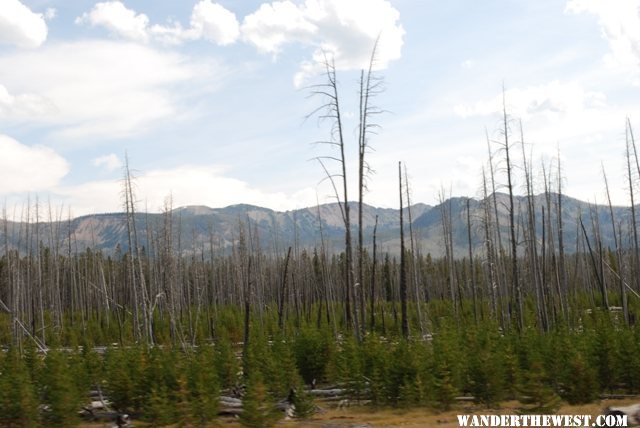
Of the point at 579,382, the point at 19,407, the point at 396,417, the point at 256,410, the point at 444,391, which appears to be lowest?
the point at 396,417

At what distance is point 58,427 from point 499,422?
717 centimetres

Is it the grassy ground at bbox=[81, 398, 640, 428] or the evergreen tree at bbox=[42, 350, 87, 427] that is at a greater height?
the evergreen tree at bbox=[42, 350, 87, 427]

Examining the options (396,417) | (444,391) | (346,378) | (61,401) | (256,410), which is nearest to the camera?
(256,410)

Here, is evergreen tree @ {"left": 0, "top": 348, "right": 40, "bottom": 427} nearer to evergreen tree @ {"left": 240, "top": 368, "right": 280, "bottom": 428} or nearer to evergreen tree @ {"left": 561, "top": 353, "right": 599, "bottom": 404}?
evergreen tree @ {"left": 240, "top": 368, "right": 280, "bottom": 428}

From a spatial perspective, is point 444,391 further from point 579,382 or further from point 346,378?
point 579,382

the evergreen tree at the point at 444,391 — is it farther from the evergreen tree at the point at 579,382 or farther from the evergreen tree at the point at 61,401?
the evergreen tree at the point at 61,401

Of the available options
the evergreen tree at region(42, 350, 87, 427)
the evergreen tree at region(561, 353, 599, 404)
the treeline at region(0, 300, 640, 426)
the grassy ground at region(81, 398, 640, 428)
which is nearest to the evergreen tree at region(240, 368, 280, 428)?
the treeline at region(0, 300, 640, 426)

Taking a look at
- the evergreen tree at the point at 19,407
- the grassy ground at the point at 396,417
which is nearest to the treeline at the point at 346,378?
the evergreen tree at the point at 19,407

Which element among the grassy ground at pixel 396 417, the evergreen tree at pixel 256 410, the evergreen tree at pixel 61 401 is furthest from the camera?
the grassy ground at pixel 396 417

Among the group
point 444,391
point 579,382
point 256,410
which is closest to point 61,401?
point 256,410

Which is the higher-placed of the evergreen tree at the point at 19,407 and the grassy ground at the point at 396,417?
the evergreen tree at the point at 19,407

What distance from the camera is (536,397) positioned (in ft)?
29.9

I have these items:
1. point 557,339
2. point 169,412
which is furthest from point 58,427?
point 557,339

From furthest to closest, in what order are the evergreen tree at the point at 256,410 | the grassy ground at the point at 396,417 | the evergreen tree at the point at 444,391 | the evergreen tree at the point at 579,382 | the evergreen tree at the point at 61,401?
the evergreen tree at the point at 444,391
the evergreen tree at the point at 579,382
the grassy ground at the point at 396,417
the evergreen tree at the point at 61,401
the evergreen tree at the point at 256,410
